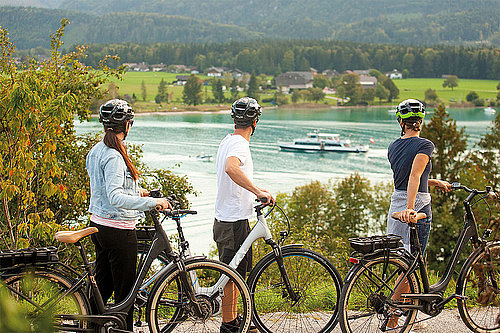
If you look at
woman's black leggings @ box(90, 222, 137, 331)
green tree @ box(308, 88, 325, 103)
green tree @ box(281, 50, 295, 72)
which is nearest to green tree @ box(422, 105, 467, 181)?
woman's black leggings @ box(90, 222, 137, 331)

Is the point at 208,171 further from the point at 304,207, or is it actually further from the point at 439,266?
the point at 439,266

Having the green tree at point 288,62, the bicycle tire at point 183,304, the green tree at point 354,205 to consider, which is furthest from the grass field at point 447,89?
the bicycle tire at point 183,304

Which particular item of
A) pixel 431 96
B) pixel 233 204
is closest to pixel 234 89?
pixel 431 96

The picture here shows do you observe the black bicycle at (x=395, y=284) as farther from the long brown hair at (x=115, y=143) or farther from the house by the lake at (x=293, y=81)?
the house by the lake at (x=293, y=81)

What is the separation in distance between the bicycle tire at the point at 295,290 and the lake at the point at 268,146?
28514mm

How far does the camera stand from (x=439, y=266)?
33.7 meters

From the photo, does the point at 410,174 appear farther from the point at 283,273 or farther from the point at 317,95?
the point at 317,95

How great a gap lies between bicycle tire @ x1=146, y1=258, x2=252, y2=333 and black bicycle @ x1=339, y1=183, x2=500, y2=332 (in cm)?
70

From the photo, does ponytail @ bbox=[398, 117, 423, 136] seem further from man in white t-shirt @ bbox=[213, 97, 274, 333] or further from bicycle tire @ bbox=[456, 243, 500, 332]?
man in white t-shirt @ bbox=[213, 97, 274, 333]

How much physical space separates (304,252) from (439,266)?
32094 mm

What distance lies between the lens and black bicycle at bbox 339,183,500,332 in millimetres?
3787

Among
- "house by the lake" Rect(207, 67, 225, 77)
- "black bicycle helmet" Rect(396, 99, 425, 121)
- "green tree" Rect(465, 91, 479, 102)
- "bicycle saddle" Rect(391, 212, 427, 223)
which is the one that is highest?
"house by the lake" Rect(207, 67, 225, 77)

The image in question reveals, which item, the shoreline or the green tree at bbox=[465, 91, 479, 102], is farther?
the green tree at bbox=[465, 91, 479, 102]

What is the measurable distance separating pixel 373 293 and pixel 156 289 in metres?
1.52
